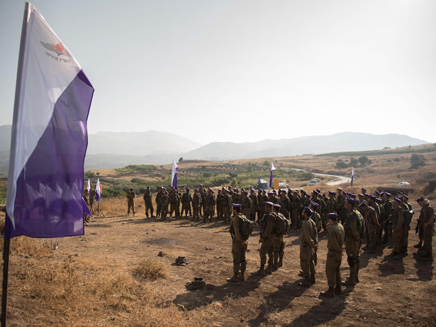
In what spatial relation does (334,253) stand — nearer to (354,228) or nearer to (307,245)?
(307,245)

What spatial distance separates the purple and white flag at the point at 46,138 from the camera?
3.26 meters

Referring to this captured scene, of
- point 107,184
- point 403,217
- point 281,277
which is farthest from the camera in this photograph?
point 107,184

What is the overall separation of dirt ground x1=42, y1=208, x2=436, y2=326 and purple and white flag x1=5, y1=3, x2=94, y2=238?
3.61m

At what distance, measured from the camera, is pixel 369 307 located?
6066 mm

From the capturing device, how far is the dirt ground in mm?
5660

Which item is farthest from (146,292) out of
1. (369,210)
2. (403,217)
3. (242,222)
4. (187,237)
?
(403,217)

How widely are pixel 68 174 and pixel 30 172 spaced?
46cm

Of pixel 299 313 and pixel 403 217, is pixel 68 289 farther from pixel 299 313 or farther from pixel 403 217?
pixel 403 217

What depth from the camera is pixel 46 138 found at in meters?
3.57

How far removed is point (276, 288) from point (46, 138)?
6.41m

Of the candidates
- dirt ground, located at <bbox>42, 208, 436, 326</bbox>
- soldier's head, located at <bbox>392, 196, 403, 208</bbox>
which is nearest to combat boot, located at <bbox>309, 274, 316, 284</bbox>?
dirt ground, located at <bbox>42, 208, 436, 326</bbox>

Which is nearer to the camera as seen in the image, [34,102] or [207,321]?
[34,102]

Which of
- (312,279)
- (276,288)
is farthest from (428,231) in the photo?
(276,288)

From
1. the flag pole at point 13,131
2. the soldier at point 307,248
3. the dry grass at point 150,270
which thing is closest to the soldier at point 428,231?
the soldier at point 307,248
